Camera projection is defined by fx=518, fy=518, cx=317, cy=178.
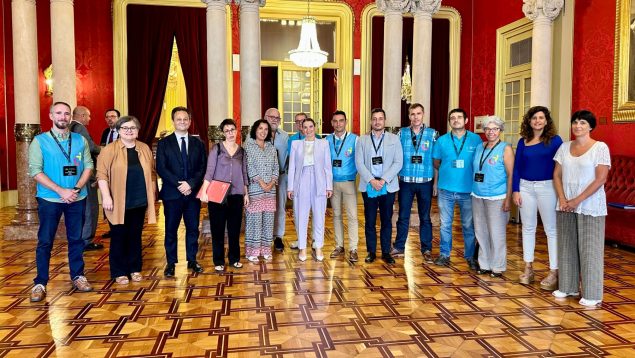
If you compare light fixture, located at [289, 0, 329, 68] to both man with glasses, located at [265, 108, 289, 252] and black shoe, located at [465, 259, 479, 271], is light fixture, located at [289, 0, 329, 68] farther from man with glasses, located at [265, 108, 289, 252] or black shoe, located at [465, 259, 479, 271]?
black shoe, located at [465, 259, 479, 271]

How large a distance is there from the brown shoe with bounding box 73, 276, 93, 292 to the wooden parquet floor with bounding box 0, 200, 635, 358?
0.06 metres

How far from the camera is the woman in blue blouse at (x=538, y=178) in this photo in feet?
14.3

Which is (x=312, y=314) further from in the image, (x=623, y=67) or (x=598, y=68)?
(x=598, y=68)

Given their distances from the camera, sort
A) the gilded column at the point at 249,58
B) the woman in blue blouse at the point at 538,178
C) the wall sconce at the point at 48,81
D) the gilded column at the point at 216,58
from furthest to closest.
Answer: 1. the wall sconce at the point at 48,81
2. the gilded column at the point at 249,58
3. the gilded column at the point at 216,58
4. the woman in blue blouse at the point at 538,178

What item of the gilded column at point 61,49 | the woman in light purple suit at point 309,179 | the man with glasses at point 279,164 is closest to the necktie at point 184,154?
the woman in light purple suit at point 309,179

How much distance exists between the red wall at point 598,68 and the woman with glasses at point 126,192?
5.89 meters

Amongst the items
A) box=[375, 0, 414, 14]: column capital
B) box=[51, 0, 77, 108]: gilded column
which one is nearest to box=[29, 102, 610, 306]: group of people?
box=[51, 0, 77, 108]: gilded column

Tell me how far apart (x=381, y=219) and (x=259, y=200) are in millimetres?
1303

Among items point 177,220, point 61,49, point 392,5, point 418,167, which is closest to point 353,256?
point 418,167

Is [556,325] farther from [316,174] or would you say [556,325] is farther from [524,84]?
[524,84]

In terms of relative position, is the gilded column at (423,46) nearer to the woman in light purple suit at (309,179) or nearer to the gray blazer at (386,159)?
the gray blazer at (386,159)

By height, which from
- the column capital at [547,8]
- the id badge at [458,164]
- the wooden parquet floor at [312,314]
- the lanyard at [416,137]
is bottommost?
the wooden parquet floor at [312,314]

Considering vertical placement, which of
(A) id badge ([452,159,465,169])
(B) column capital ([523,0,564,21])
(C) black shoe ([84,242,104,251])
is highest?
(B) column capital ([523,0,564,21])

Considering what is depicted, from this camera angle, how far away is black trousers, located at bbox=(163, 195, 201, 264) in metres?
4.79
